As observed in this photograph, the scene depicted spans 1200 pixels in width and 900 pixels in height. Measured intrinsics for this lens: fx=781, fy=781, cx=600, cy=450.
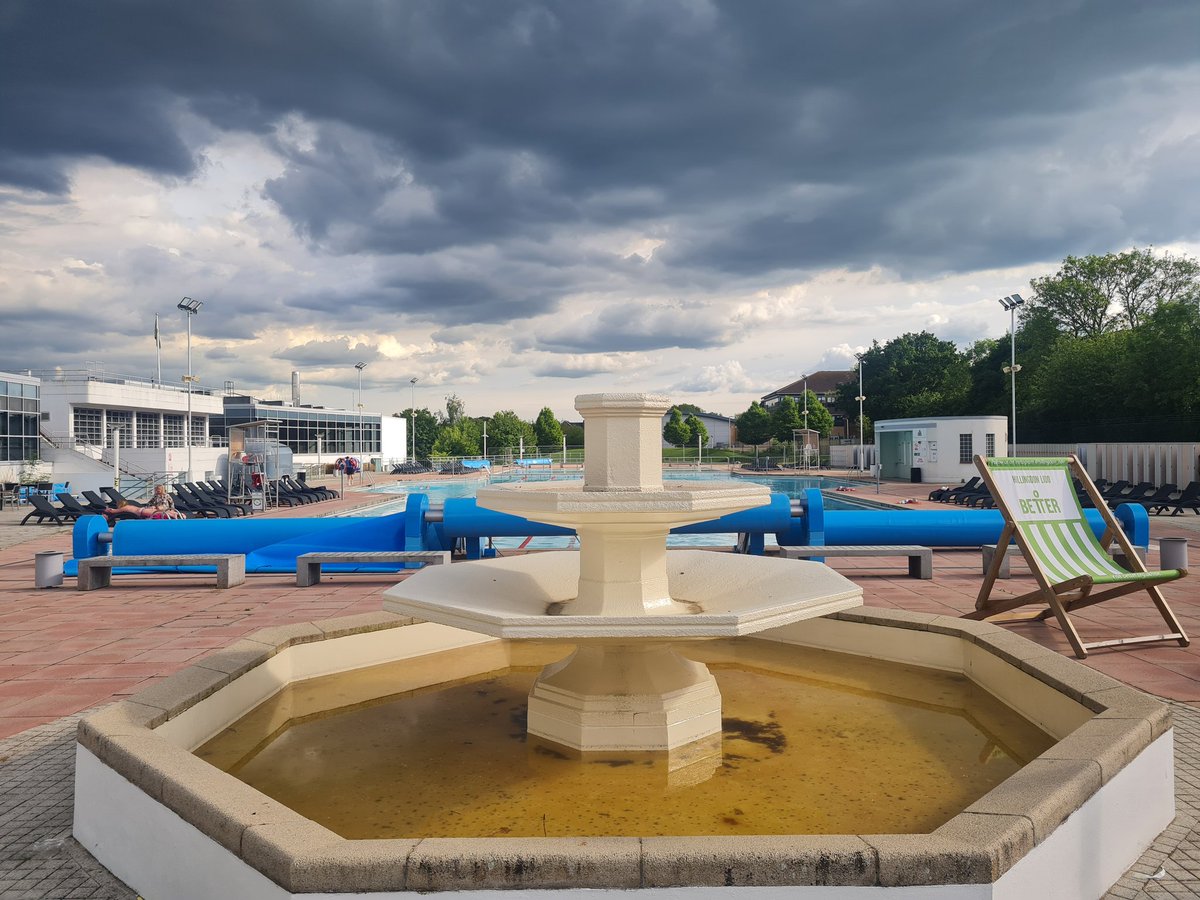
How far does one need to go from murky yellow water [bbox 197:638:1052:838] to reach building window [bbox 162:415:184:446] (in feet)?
144

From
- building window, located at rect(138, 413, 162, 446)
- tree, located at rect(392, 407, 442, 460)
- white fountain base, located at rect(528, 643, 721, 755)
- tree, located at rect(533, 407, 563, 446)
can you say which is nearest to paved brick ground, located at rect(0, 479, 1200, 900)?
white fountain base, located at rect(528, 643, 721, 755)

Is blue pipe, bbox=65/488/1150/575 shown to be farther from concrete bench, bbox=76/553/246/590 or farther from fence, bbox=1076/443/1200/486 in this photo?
fence, bbox=1076/443/1200/486

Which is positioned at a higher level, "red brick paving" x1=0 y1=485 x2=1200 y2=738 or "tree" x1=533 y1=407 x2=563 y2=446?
"tree" x1=533 y1=407 x2=563 y2=446

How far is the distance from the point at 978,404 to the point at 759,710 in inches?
2209

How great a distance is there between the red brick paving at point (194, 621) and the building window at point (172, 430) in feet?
114

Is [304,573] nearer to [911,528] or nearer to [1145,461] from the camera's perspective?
[911,528]

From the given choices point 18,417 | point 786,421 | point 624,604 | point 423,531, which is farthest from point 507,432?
point 624,604

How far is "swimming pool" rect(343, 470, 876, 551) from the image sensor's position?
671 inches

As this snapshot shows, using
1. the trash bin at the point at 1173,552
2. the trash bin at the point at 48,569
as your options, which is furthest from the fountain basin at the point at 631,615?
the trash bin at the point at 48,569

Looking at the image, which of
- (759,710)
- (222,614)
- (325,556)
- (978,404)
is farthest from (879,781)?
(978,404)

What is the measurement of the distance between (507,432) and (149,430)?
35.9m

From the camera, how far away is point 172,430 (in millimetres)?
44000

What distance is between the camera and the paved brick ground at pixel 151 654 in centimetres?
313

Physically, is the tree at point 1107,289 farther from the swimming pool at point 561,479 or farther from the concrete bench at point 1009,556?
the concrete bench at point 1009,556
